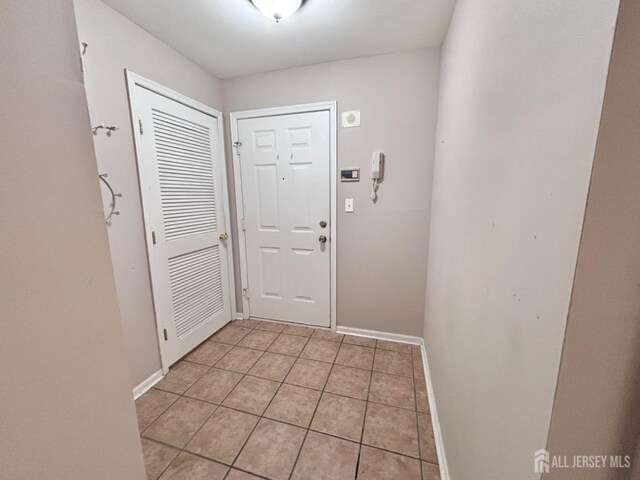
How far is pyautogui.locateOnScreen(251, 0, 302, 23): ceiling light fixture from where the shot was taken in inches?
52.7

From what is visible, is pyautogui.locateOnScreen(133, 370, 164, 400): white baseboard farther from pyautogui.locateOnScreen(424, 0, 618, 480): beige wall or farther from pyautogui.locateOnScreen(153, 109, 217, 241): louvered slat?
pyautogui.locateOnScreen(424, 0, 618, 480): beige wall

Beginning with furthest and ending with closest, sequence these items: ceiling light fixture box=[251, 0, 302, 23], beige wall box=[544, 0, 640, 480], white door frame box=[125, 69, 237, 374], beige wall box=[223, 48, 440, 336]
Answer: beige wall box=[223, 48, 440, 336], white door frame box=[125, 69, 237, 374], ceiling light fixture box=[251, 0, 302, 23], beige wall box=[544, 0, 640, 480]

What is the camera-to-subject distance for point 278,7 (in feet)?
4.48

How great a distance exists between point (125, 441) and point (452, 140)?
1890mm

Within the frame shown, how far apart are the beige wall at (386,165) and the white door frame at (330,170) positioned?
53mm

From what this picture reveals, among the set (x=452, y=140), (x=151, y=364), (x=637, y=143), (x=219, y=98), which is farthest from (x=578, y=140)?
(x=219, y=98)

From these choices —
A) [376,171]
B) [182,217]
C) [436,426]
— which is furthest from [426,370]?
[182,217]

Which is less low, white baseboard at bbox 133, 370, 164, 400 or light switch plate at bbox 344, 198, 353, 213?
light switch plate at bbox 344, 198, 353, 213

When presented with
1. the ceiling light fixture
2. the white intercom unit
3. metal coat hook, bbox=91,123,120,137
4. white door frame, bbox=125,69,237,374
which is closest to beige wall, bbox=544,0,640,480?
the ceiling light fixture

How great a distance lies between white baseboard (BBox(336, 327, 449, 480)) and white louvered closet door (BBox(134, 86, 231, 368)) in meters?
1.35

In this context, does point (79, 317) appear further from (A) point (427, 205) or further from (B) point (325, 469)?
(A) point (427, 205)

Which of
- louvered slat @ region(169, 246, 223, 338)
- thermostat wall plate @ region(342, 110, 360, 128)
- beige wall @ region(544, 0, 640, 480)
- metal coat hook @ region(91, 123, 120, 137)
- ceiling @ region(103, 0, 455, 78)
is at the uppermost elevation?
ceiling @ region(103, 0, 455, 78)

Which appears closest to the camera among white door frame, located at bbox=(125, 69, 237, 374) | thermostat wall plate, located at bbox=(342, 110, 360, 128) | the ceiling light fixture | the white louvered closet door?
the ceiling light fixture

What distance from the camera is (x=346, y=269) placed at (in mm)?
2289
